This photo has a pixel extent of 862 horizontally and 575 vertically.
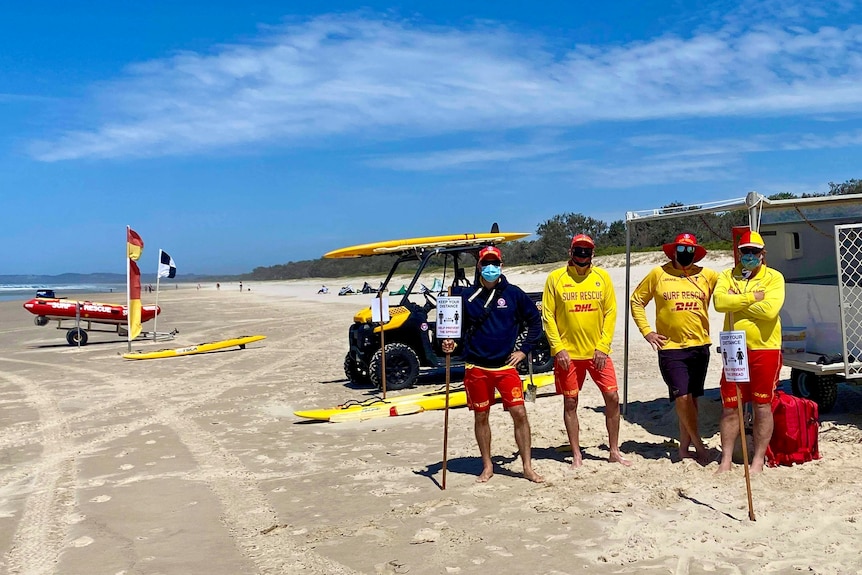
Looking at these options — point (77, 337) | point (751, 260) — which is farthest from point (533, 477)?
point (77, 337)

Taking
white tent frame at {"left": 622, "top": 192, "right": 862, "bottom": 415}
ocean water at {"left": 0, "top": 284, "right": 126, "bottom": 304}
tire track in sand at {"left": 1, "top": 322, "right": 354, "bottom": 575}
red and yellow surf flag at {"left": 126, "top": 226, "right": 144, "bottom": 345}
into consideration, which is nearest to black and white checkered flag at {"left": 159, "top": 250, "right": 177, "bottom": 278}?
red and yellow surf flag at {"left": 126, "top": 226, "right": 144, "bottom": 345}

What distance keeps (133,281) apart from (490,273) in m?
14.6

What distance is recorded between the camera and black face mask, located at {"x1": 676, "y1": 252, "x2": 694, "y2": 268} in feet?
19.8

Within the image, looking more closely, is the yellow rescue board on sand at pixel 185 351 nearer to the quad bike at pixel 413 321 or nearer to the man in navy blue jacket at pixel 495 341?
the quad bike at pixel 413 321

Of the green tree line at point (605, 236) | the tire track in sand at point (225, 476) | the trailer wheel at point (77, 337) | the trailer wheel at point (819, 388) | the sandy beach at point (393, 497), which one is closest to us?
the sandy beach at point (393, 497)

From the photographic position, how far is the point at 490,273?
5910mm

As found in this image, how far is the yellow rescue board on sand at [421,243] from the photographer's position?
1027 centimetres

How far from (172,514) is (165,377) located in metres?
8.28

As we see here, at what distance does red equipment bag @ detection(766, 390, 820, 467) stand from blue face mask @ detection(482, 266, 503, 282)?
2366mm

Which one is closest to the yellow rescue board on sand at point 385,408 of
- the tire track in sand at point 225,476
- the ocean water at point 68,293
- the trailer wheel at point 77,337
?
the tire track in sand at point 225,476

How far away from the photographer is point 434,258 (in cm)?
1079

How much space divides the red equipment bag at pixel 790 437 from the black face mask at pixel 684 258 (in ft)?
4.06

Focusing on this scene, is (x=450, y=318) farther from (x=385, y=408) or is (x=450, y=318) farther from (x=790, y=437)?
(x=385, y=408)

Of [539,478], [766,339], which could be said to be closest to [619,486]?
[539,478]
